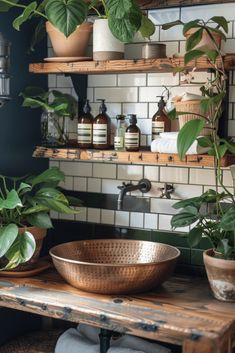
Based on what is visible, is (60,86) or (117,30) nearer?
(117,30)

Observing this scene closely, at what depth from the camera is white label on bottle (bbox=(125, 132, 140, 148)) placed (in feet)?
7.84

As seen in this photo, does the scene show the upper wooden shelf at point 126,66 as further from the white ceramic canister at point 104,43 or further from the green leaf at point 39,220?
the green leaf at point 39,220

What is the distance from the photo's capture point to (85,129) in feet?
8.29

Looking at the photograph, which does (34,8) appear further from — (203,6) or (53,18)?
(203,6)

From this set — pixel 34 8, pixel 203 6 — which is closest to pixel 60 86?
pixel 34 8

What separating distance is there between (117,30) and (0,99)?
605mm

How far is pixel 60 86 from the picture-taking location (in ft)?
9.03

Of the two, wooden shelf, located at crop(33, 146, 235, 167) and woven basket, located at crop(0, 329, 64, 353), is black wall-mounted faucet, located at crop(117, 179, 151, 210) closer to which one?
wooden shelf, located at crop(33, 146, 235, 167)

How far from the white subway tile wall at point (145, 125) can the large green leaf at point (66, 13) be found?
0.43 metres

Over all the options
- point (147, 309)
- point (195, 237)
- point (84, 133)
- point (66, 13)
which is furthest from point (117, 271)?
point (66, 13)

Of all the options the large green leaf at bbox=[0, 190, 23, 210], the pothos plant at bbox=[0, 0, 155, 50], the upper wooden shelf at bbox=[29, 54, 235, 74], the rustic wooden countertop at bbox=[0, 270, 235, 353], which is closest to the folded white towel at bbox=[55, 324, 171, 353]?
the rustic wooden countertop at bbox=[0, 270, 235, 353]

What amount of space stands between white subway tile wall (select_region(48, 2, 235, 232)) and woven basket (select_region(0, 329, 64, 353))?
0.57 metres

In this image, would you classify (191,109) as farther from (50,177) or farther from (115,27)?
(50,177)

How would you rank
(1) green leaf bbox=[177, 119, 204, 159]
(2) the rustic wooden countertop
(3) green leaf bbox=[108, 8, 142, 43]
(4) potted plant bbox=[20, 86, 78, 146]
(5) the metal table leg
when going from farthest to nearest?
(4) potted plant bbox=[20, 86, 78, 146], (5) the metal table leg, (3) green leaf bbox=[108, 8, 142, 43], (1) green leaf bbox=[177, 119, 204, 159], (2) the rustic wooden countertop
